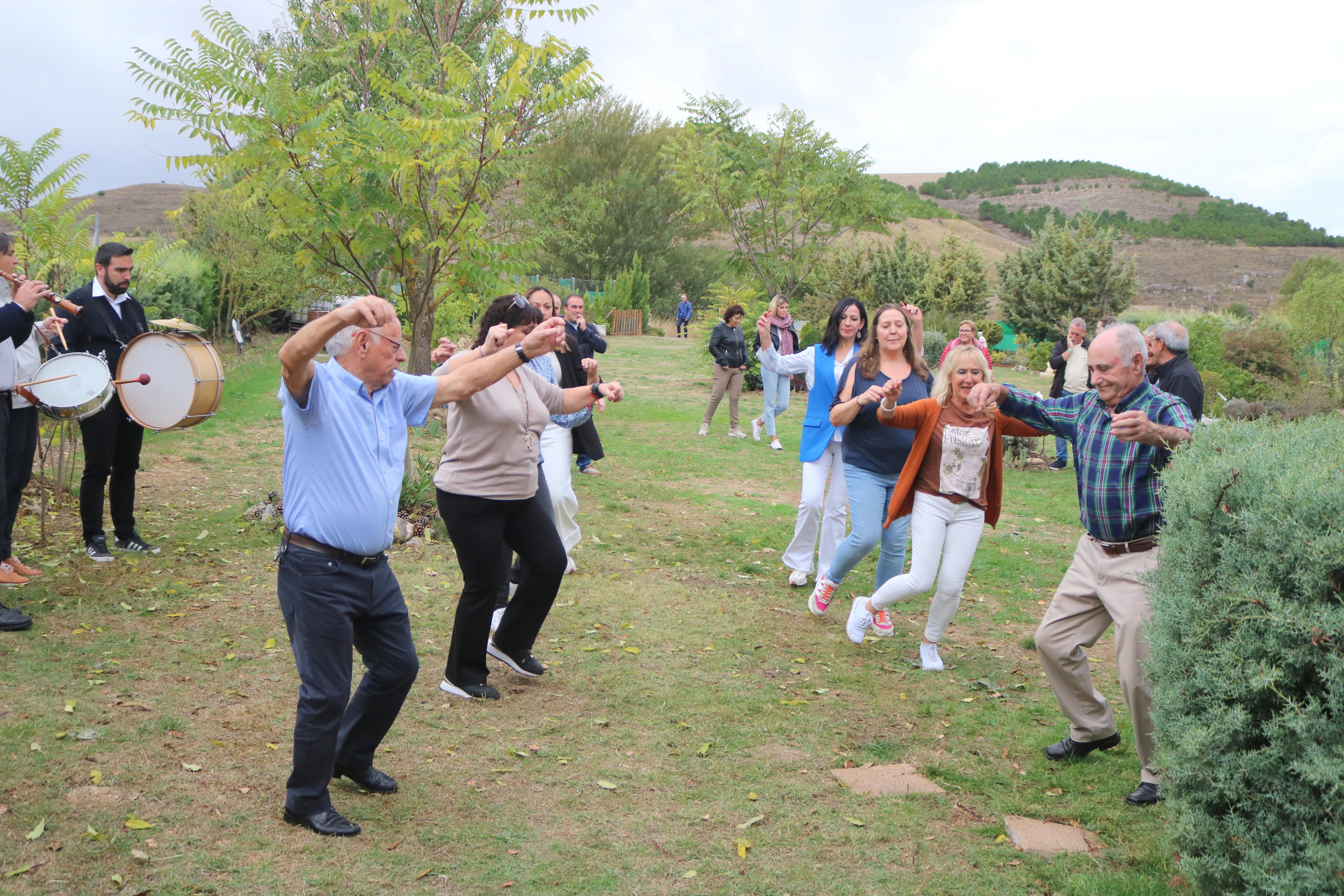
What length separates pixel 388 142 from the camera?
25.2 feet


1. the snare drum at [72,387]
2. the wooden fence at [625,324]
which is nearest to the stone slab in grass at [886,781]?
the snare drum at [72,387]

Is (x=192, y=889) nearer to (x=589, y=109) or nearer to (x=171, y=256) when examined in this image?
(x=171, y=256)

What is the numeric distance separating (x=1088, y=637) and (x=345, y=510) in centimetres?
351

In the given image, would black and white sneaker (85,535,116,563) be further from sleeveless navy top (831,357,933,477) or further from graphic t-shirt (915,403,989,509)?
graphic t-shirt (915,403,989,509)

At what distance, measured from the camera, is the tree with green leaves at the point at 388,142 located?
24.9ft

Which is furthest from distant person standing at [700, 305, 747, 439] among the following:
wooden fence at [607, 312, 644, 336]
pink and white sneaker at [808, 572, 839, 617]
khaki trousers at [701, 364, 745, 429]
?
wooden fence at [607, 312, 644, 336]

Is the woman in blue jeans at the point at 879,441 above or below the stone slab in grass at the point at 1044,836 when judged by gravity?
above

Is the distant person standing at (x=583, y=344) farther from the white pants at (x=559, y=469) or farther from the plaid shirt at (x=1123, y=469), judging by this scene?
the plaid shirt at (x=1123, y=469)

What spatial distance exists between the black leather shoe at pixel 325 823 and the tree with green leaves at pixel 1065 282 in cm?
3709

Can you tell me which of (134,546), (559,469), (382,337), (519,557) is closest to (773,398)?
(559,469)

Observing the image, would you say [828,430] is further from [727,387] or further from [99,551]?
[727,387]

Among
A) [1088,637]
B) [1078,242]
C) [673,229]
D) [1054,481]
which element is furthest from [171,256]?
[673,229]

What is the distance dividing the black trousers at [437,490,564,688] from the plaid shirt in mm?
2789

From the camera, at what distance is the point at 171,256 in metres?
23.5
